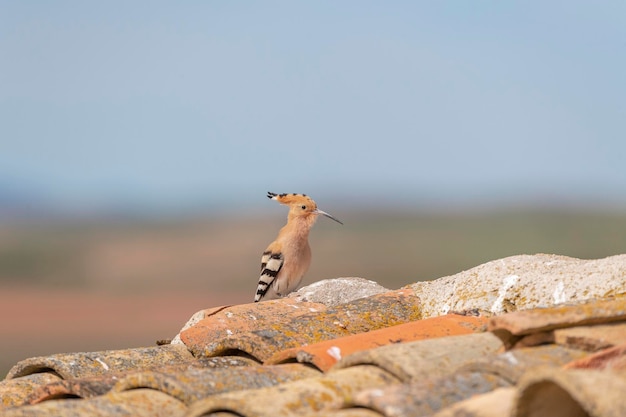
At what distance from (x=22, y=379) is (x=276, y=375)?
7.51ft

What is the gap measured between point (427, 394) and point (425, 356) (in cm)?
89

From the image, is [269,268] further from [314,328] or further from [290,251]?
[314,328]

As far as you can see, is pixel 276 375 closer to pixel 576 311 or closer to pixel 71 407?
pixel 71 407

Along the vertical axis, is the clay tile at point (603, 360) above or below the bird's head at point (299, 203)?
below

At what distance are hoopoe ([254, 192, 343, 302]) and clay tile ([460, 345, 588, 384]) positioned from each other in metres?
7.21

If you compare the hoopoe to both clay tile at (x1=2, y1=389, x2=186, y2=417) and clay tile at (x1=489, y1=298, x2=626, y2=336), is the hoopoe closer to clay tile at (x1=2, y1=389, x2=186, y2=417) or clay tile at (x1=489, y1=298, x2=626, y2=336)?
clay tile at (x1=2, y1=389, x2=186, y2=417)

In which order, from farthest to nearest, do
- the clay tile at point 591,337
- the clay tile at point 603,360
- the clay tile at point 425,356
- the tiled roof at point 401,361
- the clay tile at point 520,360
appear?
1. the clay tile at point 425,356
2. the clay tile at point 591,337
3. the clay tile at point 520,360
4. the clay tile at point 603,360
5. the tiled roof at point 401,361

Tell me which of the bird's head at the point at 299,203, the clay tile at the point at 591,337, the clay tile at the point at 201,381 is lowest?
the clay tile at the point at 201,381

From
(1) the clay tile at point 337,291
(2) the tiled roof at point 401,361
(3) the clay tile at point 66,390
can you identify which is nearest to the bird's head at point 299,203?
(1) the clay tile at point 337,291

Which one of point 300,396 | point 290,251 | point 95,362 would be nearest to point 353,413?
point 300,396

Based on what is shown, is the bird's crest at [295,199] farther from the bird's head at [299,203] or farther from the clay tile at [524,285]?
the clay tile at [524,285]

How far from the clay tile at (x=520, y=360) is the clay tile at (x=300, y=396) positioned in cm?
47

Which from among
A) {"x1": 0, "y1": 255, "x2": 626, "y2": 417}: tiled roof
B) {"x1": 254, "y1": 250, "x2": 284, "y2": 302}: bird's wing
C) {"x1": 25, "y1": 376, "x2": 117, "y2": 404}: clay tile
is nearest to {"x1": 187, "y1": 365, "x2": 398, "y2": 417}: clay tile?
{"x1": 0, "y1": 255, "x2": 626, "y2": 417}: tiled roof

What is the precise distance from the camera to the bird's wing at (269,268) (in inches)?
443
